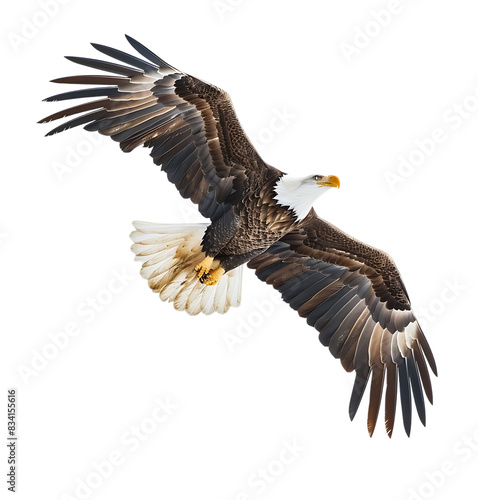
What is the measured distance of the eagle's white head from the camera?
6867 mm

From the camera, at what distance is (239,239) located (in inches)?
278

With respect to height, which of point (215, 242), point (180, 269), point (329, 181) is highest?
point (329, 181)

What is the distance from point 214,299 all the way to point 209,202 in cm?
125

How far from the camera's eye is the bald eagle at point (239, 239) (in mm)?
6539

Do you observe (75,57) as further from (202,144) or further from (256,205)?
(256,205)

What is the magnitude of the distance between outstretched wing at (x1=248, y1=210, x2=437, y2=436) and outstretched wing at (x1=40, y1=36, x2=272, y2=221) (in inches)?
39.5

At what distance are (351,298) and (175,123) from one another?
2.37 meters

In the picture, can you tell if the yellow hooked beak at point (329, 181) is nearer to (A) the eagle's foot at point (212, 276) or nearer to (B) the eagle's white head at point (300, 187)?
(B) the eagle's white head at point (300, 187)

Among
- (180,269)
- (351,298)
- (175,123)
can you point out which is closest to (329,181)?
(175,123)

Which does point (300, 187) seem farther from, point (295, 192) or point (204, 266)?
point (204, 266)

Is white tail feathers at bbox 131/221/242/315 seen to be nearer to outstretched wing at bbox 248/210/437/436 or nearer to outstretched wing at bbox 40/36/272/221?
outstretched wing at bbox 248/210/437/436

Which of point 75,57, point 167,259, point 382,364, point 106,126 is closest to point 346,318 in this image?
point 382,364

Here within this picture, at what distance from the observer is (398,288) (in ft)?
25.6

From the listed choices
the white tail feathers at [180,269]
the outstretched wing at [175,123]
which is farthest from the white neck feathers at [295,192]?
the white tail feathers at [180,269]
